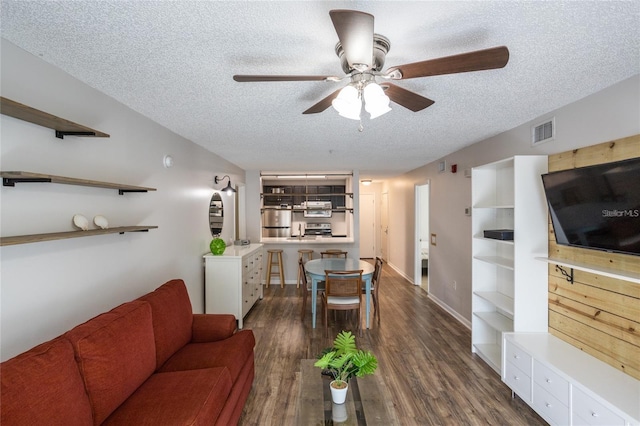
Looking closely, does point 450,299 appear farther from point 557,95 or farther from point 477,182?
point 557,95

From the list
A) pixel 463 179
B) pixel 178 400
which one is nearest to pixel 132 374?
pixel 178 400

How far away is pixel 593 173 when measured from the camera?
74.6 inches

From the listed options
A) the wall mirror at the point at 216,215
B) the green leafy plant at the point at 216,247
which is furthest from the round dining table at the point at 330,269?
the wall mirror at the point at 216,215

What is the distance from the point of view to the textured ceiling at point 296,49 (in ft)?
4.20

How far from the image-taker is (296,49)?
1.58 metres

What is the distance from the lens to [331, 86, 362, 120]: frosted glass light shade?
145 centimetres

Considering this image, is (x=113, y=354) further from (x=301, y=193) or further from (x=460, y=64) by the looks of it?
(x=301, y=193)

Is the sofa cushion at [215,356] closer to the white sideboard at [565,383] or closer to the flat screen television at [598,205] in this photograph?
the white sideboard at [565,383]

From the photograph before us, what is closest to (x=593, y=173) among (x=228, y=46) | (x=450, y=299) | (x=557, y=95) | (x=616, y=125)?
(x=616, y=125)

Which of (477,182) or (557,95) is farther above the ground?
(557,95)

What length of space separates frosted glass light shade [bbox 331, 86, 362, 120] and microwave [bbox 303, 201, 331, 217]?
197 inches

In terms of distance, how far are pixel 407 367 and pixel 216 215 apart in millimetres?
3233

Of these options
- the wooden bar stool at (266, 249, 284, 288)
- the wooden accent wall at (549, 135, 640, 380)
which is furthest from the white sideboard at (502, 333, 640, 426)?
the wooden bar stool at (266, 249, 284, 288)

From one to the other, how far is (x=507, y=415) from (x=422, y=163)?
12.7ft
